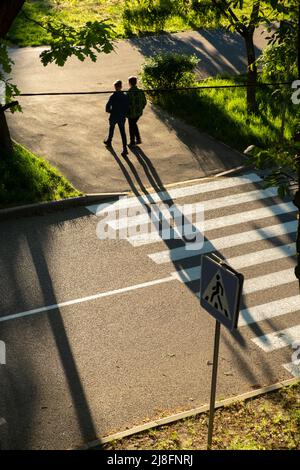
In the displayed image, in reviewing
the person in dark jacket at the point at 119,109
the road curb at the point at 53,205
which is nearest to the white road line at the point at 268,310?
the road curb at the point at 53,205

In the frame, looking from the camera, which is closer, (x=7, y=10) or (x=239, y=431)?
(x=7, y=10)

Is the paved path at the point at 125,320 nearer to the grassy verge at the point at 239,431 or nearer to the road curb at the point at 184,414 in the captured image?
the road curb at the point at 184,414

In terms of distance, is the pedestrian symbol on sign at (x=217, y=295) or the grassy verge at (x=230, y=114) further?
the grassy verge at (x=230, y=114)

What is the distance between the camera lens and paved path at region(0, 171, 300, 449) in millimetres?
10844

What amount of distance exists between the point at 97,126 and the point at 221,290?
12307mm

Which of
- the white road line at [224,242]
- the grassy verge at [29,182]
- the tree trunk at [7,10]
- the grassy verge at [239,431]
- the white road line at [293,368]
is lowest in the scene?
the white road line at [293,368]

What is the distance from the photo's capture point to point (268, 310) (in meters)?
13.1

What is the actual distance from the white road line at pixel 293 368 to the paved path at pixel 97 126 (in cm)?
678

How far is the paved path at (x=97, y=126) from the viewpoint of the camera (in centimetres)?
1841

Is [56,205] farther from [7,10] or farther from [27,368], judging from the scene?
[7,10]

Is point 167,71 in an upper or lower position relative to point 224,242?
upper

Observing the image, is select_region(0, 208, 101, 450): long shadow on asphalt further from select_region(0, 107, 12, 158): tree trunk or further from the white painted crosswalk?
select_region(0, 107, 12, 158): tree trunk

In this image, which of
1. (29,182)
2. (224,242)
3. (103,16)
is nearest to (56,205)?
(29,182)

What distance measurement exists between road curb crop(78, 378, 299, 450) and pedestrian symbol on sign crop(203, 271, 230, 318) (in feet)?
6.78
